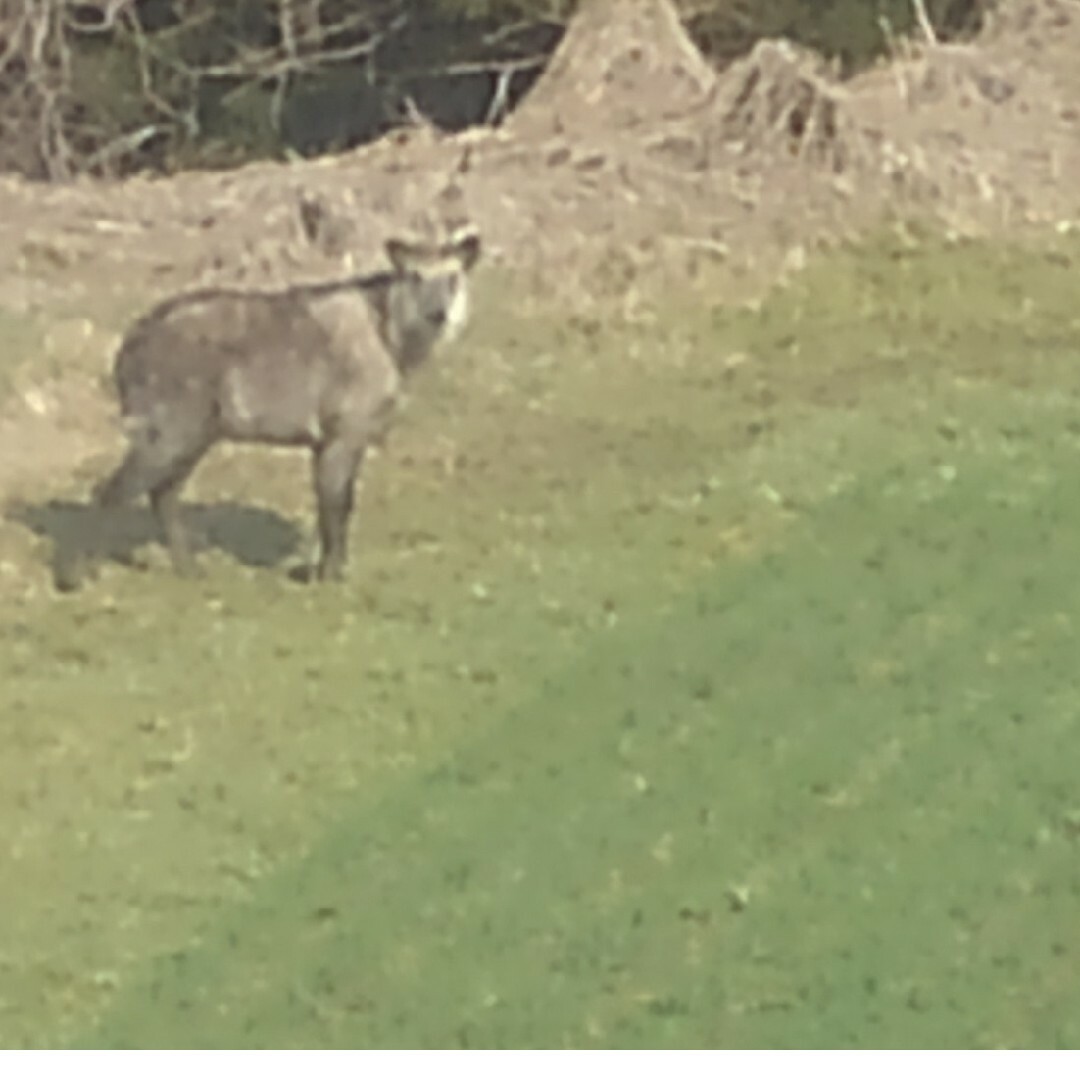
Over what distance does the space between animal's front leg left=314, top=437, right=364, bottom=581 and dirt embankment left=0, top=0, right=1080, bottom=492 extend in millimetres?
393

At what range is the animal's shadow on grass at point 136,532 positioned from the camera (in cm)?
399

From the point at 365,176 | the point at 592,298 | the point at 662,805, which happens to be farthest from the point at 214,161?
the point at 662,805

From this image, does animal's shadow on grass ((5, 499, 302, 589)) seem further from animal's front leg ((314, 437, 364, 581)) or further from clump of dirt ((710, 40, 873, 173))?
clump of dirt ((710, 40, 873, 173))

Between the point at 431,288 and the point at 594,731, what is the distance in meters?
0.72

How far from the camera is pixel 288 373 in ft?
13.0

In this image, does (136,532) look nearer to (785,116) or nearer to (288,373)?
(288,373)

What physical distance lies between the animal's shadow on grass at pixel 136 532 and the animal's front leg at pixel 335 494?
56 mm

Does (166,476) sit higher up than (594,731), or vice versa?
Result: (166,476)

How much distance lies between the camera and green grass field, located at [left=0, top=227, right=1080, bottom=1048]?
11.5 feet

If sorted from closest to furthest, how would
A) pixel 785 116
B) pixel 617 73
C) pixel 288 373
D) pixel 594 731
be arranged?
pixel 594 731
pixel 288 373
pixel 785 116
pixel 617 73

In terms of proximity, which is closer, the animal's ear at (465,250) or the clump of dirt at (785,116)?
the animal's ear at (465,250)

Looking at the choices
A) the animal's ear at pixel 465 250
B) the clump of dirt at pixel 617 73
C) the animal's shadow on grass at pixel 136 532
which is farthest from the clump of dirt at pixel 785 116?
the animal's shadow on grass at pixel 136 532

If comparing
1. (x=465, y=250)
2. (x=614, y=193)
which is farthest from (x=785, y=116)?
(x=465, y=250)

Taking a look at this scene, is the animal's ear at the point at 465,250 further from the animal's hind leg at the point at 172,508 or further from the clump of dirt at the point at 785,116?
the clump of dirt at the point at 785,116
